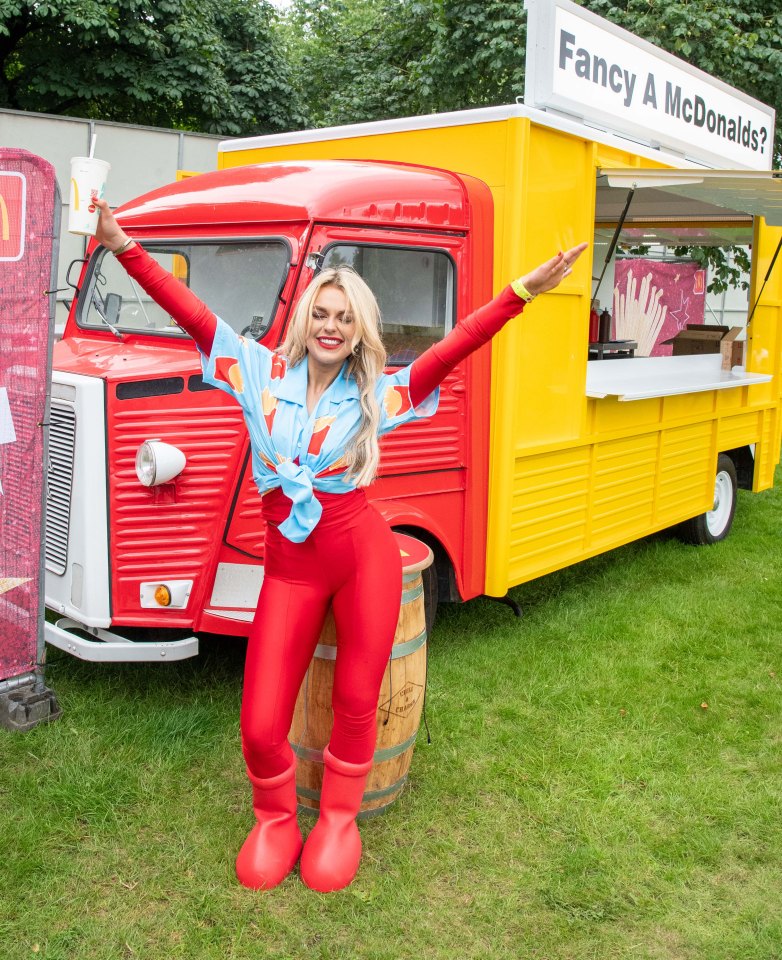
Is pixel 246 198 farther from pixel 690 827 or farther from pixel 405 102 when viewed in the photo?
pixel 405 102

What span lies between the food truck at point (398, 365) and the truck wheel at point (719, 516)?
3.31 ft

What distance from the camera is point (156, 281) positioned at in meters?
2.59

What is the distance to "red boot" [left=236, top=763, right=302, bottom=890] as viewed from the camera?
293cm

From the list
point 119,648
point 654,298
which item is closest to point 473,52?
point 654,298

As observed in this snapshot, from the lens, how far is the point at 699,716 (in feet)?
14.0

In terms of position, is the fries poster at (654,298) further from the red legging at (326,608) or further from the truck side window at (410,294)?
the red legging at (326,608)

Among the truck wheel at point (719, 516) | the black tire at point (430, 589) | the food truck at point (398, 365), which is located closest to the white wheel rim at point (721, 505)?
the truck wheel at point (719, 516)

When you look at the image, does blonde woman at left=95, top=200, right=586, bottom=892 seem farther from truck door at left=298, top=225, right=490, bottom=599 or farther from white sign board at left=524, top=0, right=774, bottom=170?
white sign board at left=524, top=0, right=774, bottom=170

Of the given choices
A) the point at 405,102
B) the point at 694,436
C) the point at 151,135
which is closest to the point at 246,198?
the point at 694,436

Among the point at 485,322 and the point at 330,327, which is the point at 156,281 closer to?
the point at 330,327

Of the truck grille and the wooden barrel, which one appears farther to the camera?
the truck grille

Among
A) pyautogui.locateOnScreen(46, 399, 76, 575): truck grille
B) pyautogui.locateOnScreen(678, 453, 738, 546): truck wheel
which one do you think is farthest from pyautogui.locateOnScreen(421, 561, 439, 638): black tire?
pyautogui.locateOnScreen(678, 453, 738, 546): truck wheel

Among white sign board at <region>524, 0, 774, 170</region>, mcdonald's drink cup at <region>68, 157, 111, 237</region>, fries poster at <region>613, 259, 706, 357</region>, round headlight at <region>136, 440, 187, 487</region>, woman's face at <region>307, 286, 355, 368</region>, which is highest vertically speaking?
white sign board at <region>524, 0, 774, 170</region>

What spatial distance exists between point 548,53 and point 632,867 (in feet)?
12.9
